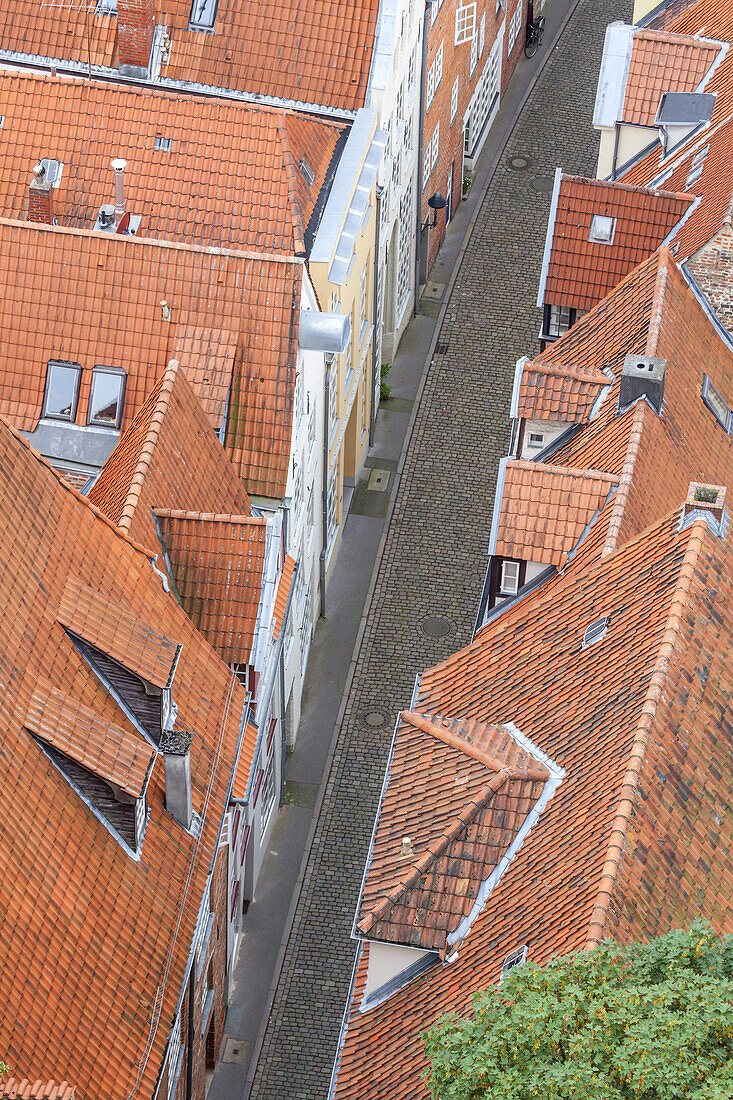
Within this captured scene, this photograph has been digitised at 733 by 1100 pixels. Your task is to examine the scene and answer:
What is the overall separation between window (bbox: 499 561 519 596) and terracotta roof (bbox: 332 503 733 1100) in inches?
174

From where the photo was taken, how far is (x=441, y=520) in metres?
68.0

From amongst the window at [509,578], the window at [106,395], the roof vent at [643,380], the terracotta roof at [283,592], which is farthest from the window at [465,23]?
the window at [509,578]

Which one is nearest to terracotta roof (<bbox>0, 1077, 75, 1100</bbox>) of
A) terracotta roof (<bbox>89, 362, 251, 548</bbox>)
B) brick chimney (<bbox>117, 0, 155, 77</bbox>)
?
terracotta roof (<bbox>89, 362, 251, 548</bbox>)

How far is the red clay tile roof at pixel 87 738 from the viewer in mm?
39312

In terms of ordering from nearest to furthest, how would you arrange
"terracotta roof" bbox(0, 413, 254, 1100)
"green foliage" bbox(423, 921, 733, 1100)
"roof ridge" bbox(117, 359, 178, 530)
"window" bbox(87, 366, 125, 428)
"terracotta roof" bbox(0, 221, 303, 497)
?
"green foliage" bbox(423, 921, 733, 1100) → "terracotta roof" bbox(0, 413, 254, 1100) → "roof ridge" bbox(117, 359, 178, 530) → "terracotta roof" bbox(0, 221, 303, 497) → "window" bbox(87, 366, 125, 428)

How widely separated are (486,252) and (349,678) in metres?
23.5

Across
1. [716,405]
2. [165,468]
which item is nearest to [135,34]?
[165,468]

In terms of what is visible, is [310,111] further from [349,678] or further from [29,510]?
[29,510]

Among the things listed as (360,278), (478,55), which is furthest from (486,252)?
(360,278)

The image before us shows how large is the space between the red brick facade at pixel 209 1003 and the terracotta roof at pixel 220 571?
5141 mm

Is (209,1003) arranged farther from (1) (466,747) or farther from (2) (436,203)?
(2) (436,203)

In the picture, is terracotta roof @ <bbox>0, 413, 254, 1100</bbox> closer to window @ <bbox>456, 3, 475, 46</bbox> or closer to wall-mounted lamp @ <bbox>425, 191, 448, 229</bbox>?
wall-mounted lamp @ <bbox>425, 191, 448, 229</bbox>

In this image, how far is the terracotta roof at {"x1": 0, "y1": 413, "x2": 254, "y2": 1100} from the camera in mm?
37375

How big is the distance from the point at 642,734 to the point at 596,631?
4.74 m
